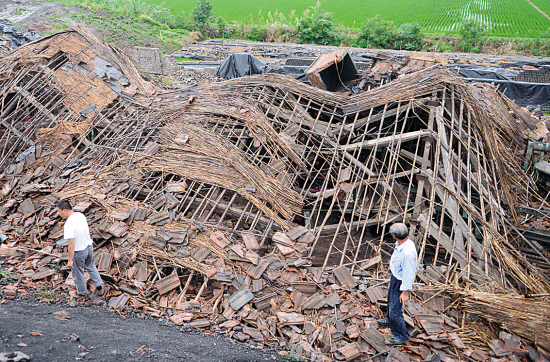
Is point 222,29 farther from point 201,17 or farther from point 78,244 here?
point 78,244

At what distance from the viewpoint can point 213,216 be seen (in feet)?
23.2

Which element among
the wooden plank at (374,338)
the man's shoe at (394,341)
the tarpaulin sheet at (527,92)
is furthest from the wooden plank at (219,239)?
the tarpaulin sheet at (527,92)

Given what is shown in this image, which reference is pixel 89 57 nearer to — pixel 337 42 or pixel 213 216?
pixel 213 216

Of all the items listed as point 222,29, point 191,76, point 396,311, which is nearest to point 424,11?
point 222,29

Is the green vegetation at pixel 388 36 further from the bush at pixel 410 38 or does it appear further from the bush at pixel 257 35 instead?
the bush at pixel 257 35

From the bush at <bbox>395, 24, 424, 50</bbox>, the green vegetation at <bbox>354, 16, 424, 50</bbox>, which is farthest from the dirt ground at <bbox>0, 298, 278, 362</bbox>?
the bush at <bbox>395, 24, 424, 50</bbox>

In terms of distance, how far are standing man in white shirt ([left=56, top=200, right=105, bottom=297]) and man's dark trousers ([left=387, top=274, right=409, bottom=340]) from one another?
160 inches

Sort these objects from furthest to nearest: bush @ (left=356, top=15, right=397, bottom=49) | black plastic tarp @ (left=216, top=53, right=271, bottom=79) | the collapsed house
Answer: bush @ (left=356, top=15, right=397, bottom=49) < black plastic tarp @ (left=216, top=53, right=271, bottom=79) < the collapsed house

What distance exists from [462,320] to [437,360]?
89 cm

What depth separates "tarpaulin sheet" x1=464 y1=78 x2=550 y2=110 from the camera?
15.7 meters

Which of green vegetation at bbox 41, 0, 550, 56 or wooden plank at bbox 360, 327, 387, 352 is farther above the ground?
green vegetation at bbox 41, 0, 550, 56

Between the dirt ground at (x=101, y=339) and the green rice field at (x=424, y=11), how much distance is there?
35.2m

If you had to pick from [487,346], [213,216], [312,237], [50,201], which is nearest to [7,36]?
[50,201]

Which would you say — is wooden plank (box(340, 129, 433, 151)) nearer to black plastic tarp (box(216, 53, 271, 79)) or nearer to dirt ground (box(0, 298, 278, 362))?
dirt ground (box(0, 298, 278, 362))
